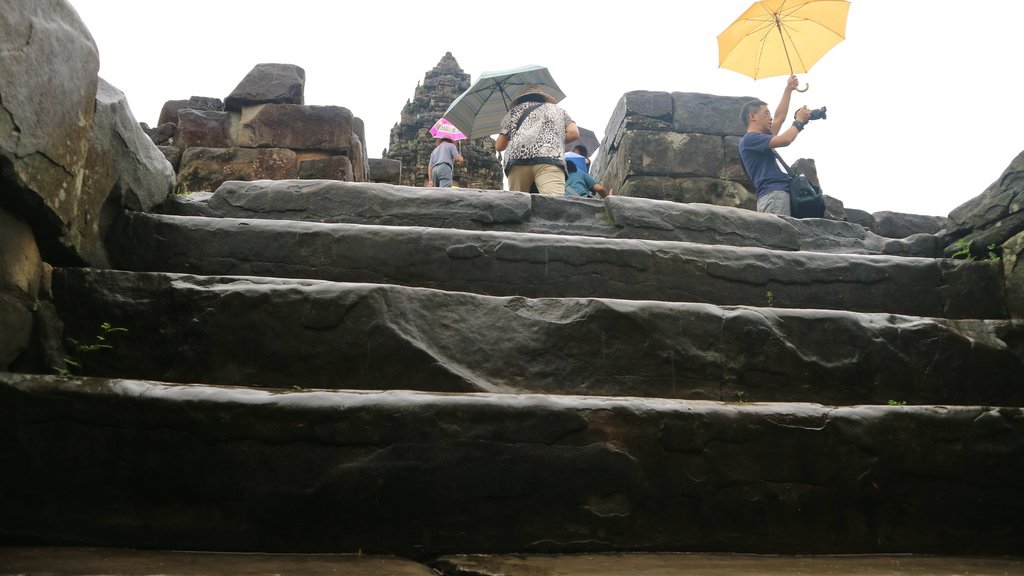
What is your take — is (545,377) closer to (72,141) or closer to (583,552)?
(583,552)

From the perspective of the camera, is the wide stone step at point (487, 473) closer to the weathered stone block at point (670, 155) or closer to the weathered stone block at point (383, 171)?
the weathered stone block at point (670, 155)

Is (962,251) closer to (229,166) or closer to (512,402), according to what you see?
(512,402)

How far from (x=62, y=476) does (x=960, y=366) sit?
294 centimetres

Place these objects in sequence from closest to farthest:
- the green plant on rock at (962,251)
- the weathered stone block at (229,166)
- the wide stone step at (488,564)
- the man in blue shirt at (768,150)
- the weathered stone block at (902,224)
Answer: the wide stone step at (488,564) < the green plant on rock at (962,251) < the man in blue shirt at (768,150) < the weathered stone block at (229,166) < the weathered stone block at (902,224)

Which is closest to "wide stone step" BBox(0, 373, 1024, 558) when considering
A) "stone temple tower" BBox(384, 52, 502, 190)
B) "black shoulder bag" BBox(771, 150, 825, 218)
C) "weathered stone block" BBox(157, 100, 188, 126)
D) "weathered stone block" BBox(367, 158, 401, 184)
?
"black shoulder bag" BBox(771, 150, 825, 218)

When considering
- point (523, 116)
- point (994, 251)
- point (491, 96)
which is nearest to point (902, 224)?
point (491, 96)

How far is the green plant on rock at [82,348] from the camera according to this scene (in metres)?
2.36

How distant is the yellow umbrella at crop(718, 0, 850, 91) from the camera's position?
20.5 feet

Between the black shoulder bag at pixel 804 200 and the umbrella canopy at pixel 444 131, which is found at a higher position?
the umbrella canopy at pixel 444 131

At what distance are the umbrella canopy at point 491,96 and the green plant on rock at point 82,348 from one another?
4.63 metres

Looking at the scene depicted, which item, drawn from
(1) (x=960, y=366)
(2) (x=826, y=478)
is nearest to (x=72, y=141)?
(2) (x=826, y=478)

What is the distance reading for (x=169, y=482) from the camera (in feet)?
6.54

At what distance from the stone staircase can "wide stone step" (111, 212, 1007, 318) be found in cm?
1

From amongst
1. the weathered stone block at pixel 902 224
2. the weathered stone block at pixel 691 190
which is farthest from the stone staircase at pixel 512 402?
the weathered stone block at pixel 902 224
